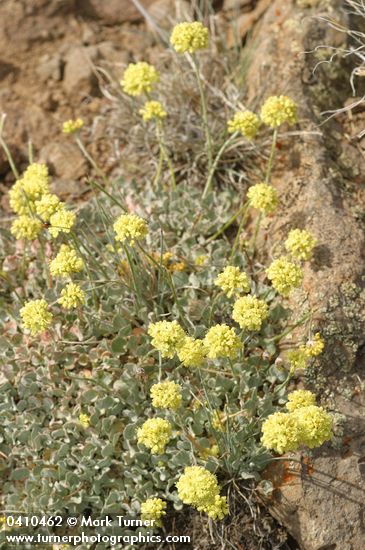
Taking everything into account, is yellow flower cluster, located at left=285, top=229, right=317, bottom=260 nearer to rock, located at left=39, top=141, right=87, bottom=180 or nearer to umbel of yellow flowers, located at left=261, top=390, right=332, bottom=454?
umbel of yellow flowers, located at left=261, top=390, right=332, bottom=454

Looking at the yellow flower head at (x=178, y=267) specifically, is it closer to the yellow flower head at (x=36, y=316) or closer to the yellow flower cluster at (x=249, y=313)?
the yellow flower cluster at (x=249, y=313)

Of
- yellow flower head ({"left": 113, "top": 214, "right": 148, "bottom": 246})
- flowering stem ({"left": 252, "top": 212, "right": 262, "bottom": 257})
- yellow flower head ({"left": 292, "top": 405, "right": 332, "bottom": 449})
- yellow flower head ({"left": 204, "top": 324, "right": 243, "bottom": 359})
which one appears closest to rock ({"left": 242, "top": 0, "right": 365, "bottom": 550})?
flowering stem ({"left": 252, "top": 212, "right": 262, "bottom": 257})

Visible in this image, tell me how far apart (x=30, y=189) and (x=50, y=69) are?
6.30 feet

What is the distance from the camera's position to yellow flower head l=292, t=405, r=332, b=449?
3.27m

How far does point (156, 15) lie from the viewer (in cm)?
589

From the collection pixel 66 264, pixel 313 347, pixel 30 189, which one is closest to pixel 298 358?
pixel 313 347

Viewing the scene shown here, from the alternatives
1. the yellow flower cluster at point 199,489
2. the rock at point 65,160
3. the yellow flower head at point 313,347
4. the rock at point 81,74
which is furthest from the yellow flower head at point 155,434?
the rock at point 81,74

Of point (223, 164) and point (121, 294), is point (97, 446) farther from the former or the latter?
point (223, 164)

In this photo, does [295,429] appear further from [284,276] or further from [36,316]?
[36,316]

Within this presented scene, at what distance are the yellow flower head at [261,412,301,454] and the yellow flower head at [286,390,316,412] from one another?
0.84 ft

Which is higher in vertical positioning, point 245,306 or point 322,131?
point 322,131

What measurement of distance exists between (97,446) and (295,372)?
121 cm

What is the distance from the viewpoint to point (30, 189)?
4168mm

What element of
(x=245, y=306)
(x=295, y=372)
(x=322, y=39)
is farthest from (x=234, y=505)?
(x=322, y=39)
